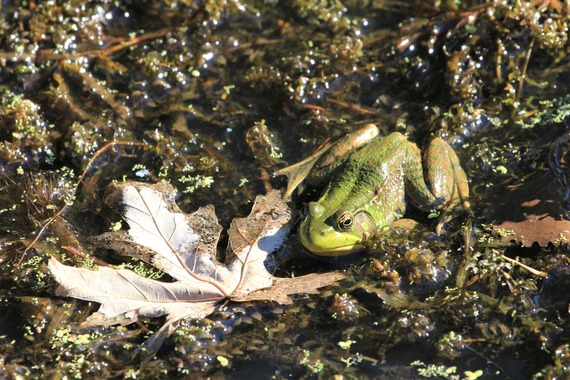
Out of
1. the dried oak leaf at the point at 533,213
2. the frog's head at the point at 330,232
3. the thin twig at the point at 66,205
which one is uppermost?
the thin twig at the point at 66,205

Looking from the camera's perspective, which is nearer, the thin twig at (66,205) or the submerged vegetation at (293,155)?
the submerged vegetation at (293,155)

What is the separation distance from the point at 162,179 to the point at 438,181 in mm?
2118

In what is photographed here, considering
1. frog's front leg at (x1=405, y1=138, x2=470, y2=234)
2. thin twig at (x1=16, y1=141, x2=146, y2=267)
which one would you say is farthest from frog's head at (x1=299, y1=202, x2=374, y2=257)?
thin twig at (x1=16, y1=141, x2=146, y2=267)

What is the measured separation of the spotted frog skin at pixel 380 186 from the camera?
4238 mm

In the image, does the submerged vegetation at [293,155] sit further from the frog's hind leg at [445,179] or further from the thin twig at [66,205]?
the frog's hind leg at [445,179]

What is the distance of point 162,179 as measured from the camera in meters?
4.93

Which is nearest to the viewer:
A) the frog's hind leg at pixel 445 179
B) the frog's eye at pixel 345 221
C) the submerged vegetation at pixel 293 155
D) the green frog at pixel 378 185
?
the submerged vegetation at pixel 293 155

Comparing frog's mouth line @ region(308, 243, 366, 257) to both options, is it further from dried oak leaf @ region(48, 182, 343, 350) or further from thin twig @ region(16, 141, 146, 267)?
thin twig @ region(16, 141, 146, 267)

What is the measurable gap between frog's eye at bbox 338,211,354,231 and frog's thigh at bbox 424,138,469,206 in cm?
74

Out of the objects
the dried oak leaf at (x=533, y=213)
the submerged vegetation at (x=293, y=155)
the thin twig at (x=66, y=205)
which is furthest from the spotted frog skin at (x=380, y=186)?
the thin twig at (x=66, y=205)

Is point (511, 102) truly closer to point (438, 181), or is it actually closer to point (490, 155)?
point (490, 155)

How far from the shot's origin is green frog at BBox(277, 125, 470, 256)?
424cm

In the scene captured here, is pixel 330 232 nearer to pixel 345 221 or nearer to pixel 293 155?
pixel 345 221

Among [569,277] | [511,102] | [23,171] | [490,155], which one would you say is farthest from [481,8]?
[23,171]
